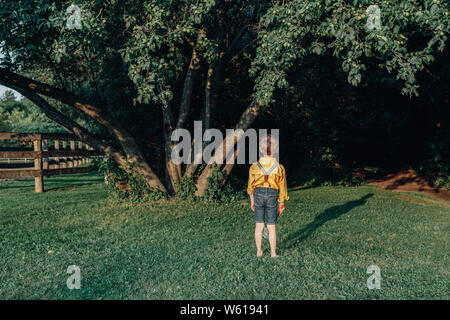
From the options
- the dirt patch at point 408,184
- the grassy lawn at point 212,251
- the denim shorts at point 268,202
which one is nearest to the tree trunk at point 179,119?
the grassy lawn at point 212,251

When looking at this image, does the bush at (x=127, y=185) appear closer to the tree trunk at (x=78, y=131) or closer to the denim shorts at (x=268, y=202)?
the tree trunk at (x=78, y=131)

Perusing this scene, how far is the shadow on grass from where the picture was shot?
6.61 metres

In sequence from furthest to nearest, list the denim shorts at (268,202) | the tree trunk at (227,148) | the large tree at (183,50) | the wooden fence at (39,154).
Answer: the wooden fence at (39,154)
the tree trunk at (227,148)
the large tree at (183,50)
the denim shorts at (268,202)

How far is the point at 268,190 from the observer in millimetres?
5441

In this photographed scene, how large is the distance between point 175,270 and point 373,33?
4631mm

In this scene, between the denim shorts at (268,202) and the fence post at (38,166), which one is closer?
the denim shorts at (268,202)

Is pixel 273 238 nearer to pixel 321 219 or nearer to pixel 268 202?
pixel 268 202

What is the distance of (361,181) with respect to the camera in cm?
1541

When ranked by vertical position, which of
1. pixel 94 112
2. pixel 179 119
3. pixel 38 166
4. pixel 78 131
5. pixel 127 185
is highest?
pixel 94 112

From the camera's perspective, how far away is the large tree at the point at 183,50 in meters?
6.56

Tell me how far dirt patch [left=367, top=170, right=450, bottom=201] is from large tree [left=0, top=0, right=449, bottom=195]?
5405 millimetres

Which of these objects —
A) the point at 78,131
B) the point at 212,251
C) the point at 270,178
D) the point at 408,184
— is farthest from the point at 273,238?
the point at 408,184

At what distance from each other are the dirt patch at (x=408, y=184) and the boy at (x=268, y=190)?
31.9 ft

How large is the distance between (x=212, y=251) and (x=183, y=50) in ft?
20.7
